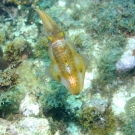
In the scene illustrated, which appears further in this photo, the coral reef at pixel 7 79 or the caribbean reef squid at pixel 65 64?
the coral reef at pixel 7 79

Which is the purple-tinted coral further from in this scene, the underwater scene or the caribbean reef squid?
the caribbean reef squid

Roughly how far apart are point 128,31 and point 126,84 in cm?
A: 131

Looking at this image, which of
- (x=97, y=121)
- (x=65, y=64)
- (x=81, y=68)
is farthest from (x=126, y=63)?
(x=65, y=64)

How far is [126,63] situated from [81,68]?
5.92ft

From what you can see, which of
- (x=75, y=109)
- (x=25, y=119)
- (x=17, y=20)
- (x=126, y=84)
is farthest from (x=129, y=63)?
(x=17, y=20)

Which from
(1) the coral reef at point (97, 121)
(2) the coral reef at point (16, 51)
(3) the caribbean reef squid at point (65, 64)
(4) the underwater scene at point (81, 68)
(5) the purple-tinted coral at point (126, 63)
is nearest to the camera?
(3) the caribbean reef squid at point (65, 64)

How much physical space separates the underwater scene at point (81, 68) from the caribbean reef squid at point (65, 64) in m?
0.01

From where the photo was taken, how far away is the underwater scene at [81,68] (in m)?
4.11

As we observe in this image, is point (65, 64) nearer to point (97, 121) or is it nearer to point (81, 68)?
point (81, 68)

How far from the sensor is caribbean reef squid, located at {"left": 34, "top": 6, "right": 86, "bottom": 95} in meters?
3.01

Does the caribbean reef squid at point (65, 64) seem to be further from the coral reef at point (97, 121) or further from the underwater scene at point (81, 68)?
the coral reef at point (97, 121)

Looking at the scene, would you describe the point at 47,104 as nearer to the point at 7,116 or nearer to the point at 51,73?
the point at 7,116

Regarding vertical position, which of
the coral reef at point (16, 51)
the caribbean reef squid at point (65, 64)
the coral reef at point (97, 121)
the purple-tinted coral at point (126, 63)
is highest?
the caribbean reef squid at point (65, 64)

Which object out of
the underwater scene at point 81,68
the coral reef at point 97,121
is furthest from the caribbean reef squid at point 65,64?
the coral reef at point 97,121
